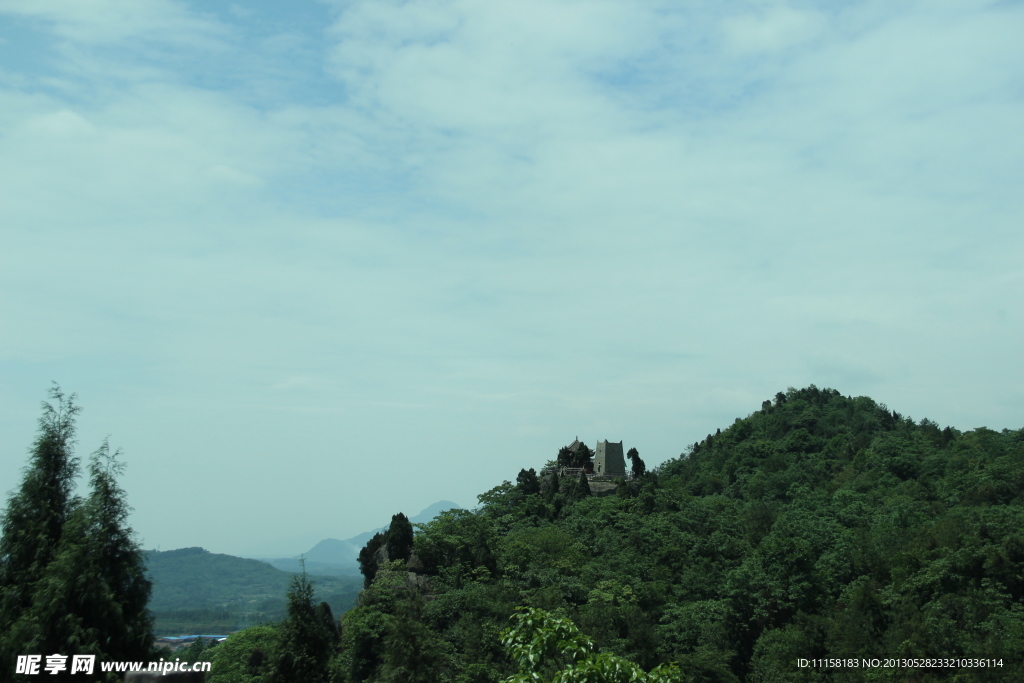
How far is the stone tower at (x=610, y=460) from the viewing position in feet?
254

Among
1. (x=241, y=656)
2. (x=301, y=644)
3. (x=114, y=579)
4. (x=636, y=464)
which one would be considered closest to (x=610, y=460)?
(x=636, y=464)

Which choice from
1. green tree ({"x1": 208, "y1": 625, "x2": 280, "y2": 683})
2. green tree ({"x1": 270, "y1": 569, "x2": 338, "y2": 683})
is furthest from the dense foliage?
green tree ({"x1": 208, "y1": 625, "x2": 280, "y2": 683})

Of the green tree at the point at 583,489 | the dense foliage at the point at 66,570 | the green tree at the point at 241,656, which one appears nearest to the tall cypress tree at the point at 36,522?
the dense foliage at the point at 66,570

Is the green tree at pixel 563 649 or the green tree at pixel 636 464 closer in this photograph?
the green tree at pixel 563 649

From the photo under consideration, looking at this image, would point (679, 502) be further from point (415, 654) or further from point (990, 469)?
point (415, 654)

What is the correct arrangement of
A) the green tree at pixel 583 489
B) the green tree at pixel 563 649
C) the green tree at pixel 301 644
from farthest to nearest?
1. the green tree at pixel 583 489
2. the green tree at pixel 301 644
3. the green tree at pixel 563 649

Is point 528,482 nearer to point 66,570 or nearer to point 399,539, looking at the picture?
point 399,539

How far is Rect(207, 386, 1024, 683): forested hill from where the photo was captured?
39281 millimetres

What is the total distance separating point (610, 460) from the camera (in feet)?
256

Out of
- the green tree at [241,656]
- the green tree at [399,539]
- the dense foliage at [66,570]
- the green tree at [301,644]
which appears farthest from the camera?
the green tree at [399,539]

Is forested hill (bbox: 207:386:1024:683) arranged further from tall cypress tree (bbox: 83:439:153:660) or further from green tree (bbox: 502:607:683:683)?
green tree (bbox: 502:607:683:683)

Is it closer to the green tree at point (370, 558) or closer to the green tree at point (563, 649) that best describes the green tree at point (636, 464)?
the green tree at point (370, 558)

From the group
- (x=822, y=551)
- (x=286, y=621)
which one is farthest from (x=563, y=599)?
(x=286, y=621)

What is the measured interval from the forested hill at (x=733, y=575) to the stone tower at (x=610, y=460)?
4959 mm
